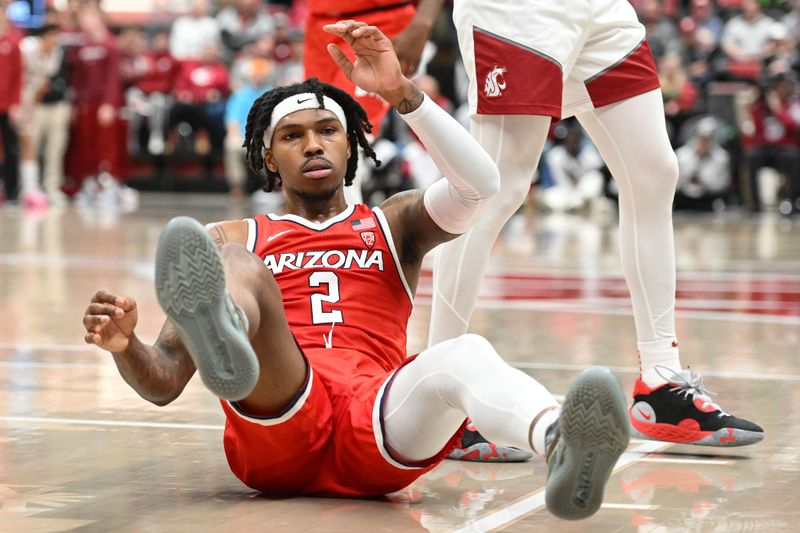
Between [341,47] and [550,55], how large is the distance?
131cm

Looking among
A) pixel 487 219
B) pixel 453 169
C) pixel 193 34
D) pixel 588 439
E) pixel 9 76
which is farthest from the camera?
pixel 193 34

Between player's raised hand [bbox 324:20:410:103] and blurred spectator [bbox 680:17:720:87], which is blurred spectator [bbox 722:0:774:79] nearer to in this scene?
blurred spectator [bbox 680:17:720:87]

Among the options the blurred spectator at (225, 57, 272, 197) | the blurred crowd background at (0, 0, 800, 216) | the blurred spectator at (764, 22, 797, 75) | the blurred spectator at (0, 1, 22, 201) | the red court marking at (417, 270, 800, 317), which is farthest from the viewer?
the blurred spectator at (225, 57, 272, 197)

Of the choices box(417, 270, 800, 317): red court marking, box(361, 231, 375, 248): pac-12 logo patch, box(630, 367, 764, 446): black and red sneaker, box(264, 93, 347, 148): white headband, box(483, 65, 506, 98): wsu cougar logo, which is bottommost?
box(417, 270, 800, 317): red court marking

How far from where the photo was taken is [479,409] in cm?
277

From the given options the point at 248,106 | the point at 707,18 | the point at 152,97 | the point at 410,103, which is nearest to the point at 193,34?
the point at 152,97

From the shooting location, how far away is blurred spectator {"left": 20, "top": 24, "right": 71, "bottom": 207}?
16.4 metres

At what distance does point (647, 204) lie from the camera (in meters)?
3.99

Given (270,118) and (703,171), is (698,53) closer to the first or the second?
(703,171)

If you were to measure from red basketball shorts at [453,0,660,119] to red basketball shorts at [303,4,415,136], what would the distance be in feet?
3.02

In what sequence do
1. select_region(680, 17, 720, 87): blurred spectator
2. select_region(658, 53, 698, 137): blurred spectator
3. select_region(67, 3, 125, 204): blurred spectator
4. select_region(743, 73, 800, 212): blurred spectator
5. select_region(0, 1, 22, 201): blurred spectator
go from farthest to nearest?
1. select_region(67, 3, 125, 204): blurred spectator
2. select_region(0, 1, 22, 201): blurred spectator
3. select_region(680, 17, 720, 87): blurred spectator
4. select_region(658, 53, 698, 137): blurred spectator
5. select_region(743, 73, 800, 212): blurred spectator

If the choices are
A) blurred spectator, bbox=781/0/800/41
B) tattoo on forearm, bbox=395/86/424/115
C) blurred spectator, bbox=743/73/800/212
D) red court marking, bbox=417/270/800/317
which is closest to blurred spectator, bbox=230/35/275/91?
blurred spectator, bbox=743/73/800/212

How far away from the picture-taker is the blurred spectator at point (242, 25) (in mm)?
18938

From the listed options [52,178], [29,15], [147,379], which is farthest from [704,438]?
[29,15]
